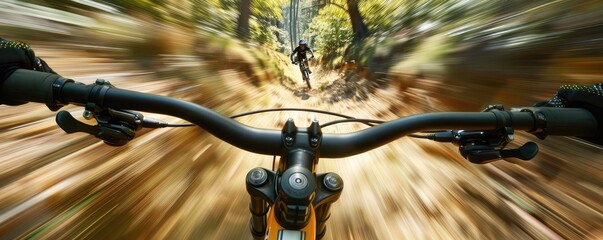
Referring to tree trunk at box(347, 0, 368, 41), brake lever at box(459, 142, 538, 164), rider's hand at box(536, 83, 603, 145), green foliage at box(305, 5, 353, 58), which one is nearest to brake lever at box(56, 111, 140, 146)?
brake lever at box(459, 142, 538, 164)

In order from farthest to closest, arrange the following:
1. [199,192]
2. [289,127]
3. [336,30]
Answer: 1. [336,30]
2. [199,192]
3. [289,127]

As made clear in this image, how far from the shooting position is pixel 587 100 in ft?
3.39

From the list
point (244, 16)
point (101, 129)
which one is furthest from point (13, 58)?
point (244, 16)

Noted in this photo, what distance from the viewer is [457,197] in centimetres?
241

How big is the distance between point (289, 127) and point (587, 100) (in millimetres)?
→ 1210

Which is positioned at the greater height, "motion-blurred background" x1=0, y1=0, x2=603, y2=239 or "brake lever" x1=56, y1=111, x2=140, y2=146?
"brake lever" x1=56, y1=111, x2=140, y2=146

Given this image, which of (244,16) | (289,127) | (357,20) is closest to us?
(289,127)

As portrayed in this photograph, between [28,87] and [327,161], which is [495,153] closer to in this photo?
[28,87]

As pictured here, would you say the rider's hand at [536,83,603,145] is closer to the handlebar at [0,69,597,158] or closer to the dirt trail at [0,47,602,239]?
the handlebar at [0,69,597,158]

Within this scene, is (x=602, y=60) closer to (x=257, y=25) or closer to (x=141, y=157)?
(x=141, y=157)

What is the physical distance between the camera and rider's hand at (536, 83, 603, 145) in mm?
1003

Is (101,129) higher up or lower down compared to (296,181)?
higher up

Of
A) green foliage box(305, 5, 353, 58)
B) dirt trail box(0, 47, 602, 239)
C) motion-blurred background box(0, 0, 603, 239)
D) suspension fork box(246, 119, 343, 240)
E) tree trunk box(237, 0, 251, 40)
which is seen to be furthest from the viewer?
green foliage box(305, 5, 353, 58)

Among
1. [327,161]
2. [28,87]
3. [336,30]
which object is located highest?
→ [28,87]
